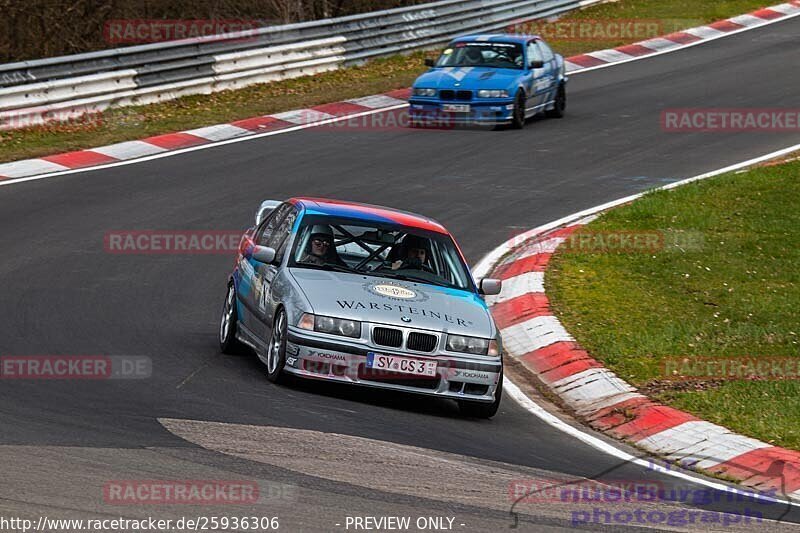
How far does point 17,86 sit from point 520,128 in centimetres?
770

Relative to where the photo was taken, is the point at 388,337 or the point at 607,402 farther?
the point at 607,402

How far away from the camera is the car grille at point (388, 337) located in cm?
937

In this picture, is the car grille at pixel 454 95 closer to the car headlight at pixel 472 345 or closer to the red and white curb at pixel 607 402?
the red and white curb at pixel 607 402

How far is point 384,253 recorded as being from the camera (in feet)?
36.3

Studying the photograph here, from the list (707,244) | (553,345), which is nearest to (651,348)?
(553,345)

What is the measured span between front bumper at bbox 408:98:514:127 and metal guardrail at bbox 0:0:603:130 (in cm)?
382

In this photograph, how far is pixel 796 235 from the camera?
47.6 ft

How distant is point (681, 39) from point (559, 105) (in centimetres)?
882

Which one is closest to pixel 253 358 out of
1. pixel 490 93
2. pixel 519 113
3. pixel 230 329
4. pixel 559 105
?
pixel 230 329

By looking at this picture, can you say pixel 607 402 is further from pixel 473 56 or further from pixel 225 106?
pixel 225 106

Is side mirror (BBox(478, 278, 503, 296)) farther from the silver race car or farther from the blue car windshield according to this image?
the blue car windshield

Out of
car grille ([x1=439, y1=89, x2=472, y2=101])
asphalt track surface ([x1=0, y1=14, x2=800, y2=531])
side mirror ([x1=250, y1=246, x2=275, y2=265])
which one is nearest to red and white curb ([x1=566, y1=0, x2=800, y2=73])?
asphalt track surface ([x1=0, y1=14, x2=800, y2=531])

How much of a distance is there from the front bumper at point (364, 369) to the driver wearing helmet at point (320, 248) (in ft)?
3.63

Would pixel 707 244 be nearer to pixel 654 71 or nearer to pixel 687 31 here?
pixel 654 71
